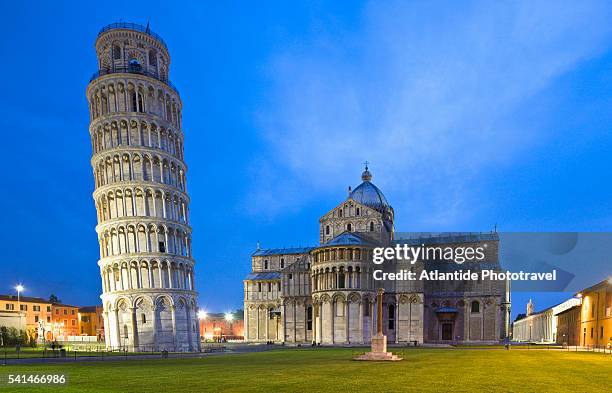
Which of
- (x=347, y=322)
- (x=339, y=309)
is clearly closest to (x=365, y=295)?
(x=339, y=309)

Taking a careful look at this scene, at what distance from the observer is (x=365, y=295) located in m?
63.5

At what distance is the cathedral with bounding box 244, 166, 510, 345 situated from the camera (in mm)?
63656

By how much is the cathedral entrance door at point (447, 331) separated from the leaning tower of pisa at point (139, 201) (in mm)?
41691

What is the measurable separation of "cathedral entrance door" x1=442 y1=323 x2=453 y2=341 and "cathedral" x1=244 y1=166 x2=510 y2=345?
16 centimetres

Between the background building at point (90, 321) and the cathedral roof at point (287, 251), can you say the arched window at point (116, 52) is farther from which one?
the background building at point (90, 321)

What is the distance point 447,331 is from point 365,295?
57.6ft

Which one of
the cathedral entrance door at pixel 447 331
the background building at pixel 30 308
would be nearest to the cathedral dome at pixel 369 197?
the cathedral entrance door at pixel 447 331

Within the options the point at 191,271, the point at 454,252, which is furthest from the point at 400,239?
the point at 191,271

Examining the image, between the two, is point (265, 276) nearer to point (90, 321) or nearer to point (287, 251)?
point (287, 251)

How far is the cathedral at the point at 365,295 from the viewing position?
2506 inches

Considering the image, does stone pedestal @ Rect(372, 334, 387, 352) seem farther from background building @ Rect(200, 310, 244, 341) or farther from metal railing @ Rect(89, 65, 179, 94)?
background building @ Rect(200, 310, 244, 341)

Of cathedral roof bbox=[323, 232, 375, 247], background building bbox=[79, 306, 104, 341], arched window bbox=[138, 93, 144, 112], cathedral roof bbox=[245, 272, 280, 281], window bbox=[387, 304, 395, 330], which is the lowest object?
background building bbox=[79, 306, 104, 341]

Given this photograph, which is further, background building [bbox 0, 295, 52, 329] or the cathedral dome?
background building [bbox 0, 295, 52, 329]

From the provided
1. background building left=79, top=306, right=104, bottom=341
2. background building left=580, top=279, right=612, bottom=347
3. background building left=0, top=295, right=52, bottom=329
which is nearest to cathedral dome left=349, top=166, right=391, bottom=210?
background building left=580, top=279, right=612, bottom=347
